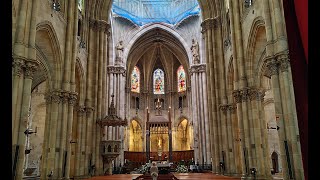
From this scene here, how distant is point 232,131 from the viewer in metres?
23.5

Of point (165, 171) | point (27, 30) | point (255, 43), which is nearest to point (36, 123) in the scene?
point (165, 171)

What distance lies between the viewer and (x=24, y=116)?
12789 millimetres

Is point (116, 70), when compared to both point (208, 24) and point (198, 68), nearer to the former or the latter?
point (198, 68)

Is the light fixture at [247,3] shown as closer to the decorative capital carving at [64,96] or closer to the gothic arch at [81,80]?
the decorative capital carving at [64,96]

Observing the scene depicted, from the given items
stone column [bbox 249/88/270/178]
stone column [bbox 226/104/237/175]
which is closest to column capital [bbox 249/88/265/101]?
stone column [bbox 249/88/270/178]

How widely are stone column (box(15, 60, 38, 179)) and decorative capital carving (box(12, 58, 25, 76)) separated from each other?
0.90 feet

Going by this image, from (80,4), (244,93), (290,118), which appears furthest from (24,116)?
(80,4)

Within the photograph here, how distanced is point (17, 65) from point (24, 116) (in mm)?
2218

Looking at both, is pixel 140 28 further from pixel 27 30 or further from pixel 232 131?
pixel 27 30

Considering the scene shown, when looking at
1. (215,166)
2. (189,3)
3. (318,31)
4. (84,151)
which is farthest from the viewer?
(189,3)

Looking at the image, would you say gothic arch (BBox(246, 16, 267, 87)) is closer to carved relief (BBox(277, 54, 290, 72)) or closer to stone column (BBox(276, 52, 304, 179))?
carved relief (BBox(277, 54, 290, 72))

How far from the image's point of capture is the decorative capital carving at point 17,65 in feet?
41.6

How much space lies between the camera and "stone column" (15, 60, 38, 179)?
12.2m

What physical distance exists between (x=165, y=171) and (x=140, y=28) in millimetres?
25896
